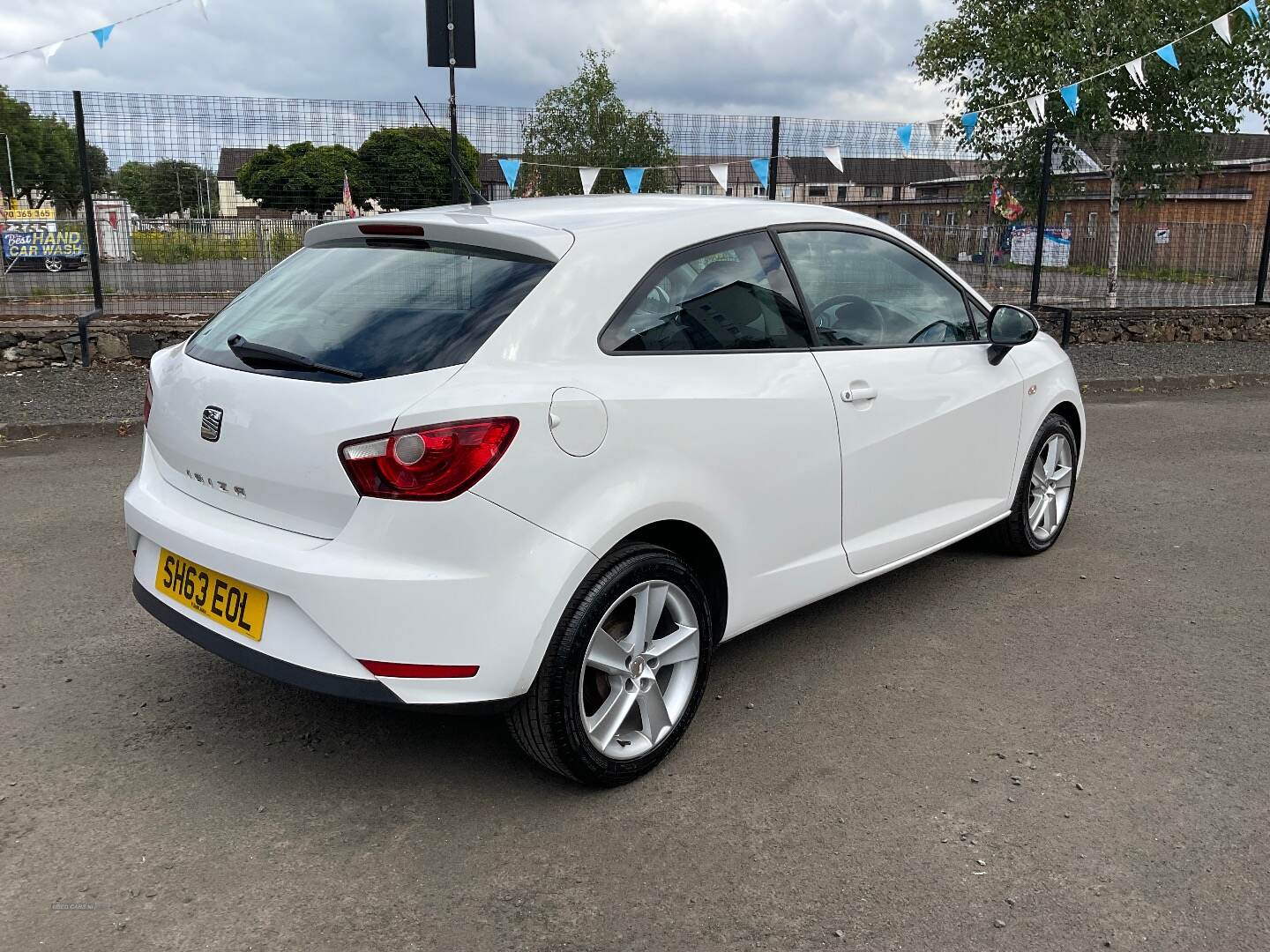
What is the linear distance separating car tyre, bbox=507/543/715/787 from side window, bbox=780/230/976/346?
115cm

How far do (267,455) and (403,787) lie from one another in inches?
41.3

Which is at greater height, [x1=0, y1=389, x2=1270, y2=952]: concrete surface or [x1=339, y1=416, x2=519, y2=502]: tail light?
[x1=339, y1=416, x2=519, y2=502]: tail light

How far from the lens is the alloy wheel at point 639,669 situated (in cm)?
292

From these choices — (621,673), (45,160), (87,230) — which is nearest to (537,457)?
(621,673)

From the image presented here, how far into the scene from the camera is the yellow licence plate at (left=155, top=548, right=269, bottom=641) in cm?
274

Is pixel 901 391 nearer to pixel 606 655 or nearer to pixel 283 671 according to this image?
pixel 606 655

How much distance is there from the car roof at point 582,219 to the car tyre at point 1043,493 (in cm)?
175

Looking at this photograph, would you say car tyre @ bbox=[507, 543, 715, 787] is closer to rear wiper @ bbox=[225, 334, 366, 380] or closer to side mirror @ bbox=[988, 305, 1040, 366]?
rear wiper @ bbox=[225, 334, 366, 380]

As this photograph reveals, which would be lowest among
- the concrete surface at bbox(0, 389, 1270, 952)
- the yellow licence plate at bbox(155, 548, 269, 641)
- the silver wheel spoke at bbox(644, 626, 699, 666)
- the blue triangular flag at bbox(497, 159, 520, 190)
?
the concrete surface at bbox(0, 389, 1270, 952)

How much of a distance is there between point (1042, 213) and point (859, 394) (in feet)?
32.3

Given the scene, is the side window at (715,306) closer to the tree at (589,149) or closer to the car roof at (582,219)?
the car roof at (582,219)

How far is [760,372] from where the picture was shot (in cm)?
331

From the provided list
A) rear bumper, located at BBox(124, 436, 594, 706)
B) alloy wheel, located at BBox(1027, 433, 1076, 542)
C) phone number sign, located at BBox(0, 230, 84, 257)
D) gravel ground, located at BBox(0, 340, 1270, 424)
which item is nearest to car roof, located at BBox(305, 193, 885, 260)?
rear bumper, located at BBox(124, 436, 594, 706)

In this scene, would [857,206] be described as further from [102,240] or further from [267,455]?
[267,455]
